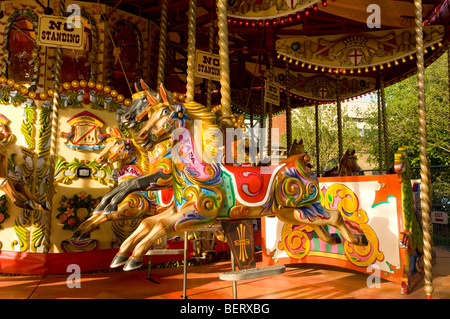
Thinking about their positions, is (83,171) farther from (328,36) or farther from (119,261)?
(328,36)

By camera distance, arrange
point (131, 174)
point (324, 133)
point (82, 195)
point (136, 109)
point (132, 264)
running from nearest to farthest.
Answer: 1. point (132, 264)
2. point (136, 109)
3. point (131, 174)
4. point (82, 195)
5. point (324, 133)

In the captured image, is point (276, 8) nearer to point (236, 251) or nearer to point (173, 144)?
point (173, 144)

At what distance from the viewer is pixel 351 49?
8.05 metres

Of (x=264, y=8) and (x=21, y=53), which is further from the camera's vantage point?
(x=21, y=53)

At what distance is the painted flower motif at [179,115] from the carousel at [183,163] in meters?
0.01

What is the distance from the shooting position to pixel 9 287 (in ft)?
14.2

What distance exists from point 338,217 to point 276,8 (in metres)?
3.81

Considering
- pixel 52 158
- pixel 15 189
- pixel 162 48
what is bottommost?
pixel 15 189

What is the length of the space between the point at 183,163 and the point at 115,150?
2.24m

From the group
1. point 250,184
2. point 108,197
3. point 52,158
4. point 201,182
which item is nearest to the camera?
point 201,182

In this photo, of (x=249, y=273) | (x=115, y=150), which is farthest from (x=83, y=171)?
(x=249, y=273)

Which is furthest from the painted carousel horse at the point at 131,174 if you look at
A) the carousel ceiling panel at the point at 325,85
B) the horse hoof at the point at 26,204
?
the carousel ceiling panel at the point at 325,85

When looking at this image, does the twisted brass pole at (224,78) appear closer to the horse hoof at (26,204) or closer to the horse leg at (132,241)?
the horse leg at (132,241)

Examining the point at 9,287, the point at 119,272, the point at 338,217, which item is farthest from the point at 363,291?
the point at 9,287
